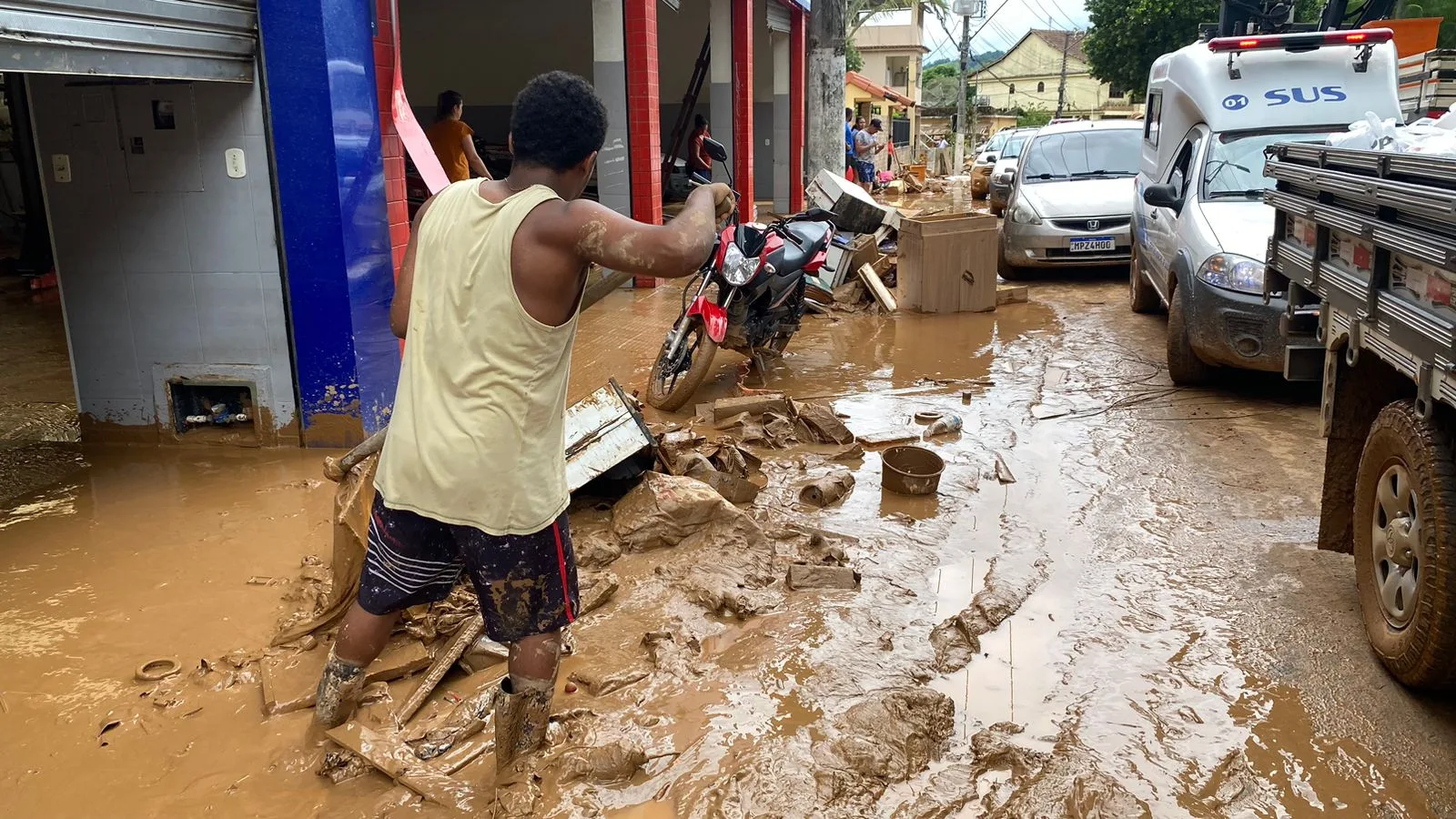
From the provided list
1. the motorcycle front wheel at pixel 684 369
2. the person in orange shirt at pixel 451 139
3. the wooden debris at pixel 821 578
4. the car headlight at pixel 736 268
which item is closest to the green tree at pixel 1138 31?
the person in orange shirt at pixel 451 139

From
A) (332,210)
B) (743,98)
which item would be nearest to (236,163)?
(332,210)

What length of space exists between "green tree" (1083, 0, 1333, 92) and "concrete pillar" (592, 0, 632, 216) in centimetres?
2166

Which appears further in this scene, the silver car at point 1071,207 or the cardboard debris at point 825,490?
the silver car at point 1071,207

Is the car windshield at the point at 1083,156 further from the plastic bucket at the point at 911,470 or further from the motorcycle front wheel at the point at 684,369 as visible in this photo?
the plastic bucket at the point at 911,470

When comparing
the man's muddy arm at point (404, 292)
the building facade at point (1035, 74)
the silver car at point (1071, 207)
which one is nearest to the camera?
the man's muddy arm at point (404, 292)

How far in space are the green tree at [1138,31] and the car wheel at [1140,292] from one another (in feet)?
66.0

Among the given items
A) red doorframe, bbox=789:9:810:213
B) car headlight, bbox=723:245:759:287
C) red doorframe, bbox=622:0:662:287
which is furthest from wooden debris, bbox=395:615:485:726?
red doorframe, bbox=789:9:810:213

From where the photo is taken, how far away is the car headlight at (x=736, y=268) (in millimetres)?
6992

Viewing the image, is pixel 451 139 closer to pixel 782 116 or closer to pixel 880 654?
pixel 880 654

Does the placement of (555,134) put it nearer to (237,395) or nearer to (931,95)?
(237,395)

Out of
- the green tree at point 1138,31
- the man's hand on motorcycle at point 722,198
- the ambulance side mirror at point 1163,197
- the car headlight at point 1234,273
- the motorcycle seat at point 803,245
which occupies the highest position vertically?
the green tree at point 1138,31

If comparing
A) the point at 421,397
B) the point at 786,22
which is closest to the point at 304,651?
the point at 421,397

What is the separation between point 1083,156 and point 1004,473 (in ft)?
27.2

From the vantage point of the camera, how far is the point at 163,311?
5961mm
